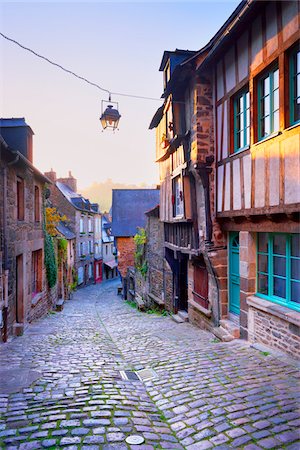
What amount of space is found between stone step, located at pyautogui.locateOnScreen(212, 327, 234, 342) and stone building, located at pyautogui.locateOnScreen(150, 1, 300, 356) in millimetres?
45

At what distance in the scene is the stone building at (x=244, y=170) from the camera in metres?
5.46

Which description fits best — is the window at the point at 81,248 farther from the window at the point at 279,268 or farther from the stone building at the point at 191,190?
the window at the point at 279,268

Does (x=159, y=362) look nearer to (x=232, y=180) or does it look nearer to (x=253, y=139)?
(x=232, y=180)

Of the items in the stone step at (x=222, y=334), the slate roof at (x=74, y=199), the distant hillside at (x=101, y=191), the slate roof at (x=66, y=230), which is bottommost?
the stone step at (x=222, y=334)

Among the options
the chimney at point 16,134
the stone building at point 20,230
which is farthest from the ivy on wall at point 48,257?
the chimney at point 16,134

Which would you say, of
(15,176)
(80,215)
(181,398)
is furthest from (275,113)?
(80,215)

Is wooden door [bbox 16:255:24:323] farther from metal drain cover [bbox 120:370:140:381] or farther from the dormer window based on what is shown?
the dormer window

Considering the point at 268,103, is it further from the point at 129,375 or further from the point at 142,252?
the point at 142,252

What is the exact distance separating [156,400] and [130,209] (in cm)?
2231

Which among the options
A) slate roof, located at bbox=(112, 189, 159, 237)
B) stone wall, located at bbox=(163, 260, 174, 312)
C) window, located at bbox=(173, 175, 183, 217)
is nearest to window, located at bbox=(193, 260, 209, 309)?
window, located at bbox=(173, 175, 183, 217)

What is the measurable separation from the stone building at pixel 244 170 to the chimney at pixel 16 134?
4394 millimetres

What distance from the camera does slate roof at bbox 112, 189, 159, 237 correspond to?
977 inches

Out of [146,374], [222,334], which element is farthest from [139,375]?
[222,334]

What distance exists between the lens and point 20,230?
1011 centimetres
